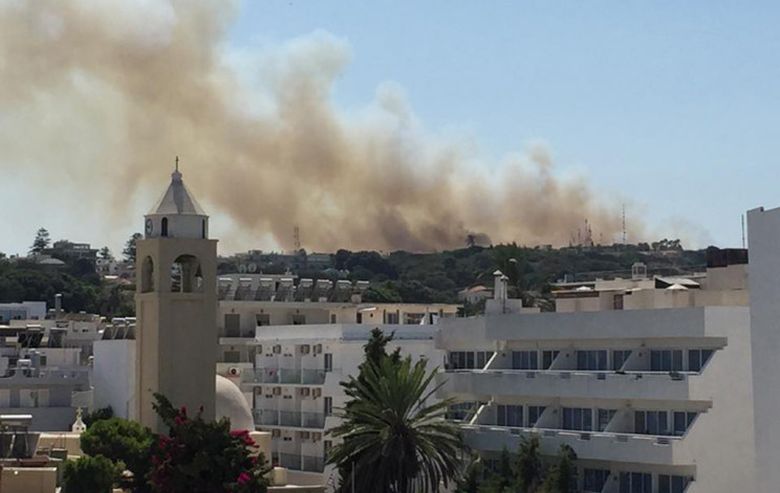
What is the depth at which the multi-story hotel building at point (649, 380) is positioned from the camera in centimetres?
4728

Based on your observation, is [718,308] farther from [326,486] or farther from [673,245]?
[673,245]

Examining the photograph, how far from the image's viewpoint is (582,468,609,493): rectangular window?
5628 centimetres

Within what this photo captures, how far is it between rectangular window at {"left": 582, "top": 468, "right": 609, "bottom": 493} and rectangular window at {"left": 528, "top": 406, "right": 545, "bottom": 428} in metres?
3.83

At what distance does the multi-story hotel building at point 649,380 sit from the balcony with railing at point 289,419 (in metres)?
11.9

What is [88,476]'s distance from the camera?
6128 cm

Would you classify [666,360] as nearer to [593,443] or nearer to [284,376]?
[593,443]

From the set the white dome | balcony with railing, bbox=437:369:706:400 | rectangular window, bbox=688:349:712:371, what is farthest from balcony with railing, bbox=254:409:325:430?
rectangular window, bbox=688:349:712:371

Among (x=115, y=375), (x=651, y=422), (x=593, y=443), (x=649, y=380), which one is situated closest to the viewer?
(x=649, y=380)

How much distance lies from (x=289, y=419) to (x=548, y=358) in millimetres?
19767

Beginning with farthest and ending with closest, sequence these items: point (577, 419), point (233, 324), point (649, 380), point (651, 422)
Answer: point (233, 324)
point (577, 419)
point (651, 422)
point (649, 380)

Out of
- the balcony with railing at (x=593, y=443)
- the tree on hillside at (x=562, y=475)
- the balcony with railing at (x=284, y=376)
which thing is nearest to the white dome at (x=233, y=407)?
the balcony with railing at (x=284, y=376)

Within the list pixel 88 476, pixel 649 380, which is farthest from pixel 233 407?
pixel 649 380

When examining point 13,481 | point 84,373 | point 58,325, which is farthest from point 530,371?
point 58,325

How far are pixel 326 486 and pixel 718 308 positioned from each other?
21.7 metres
